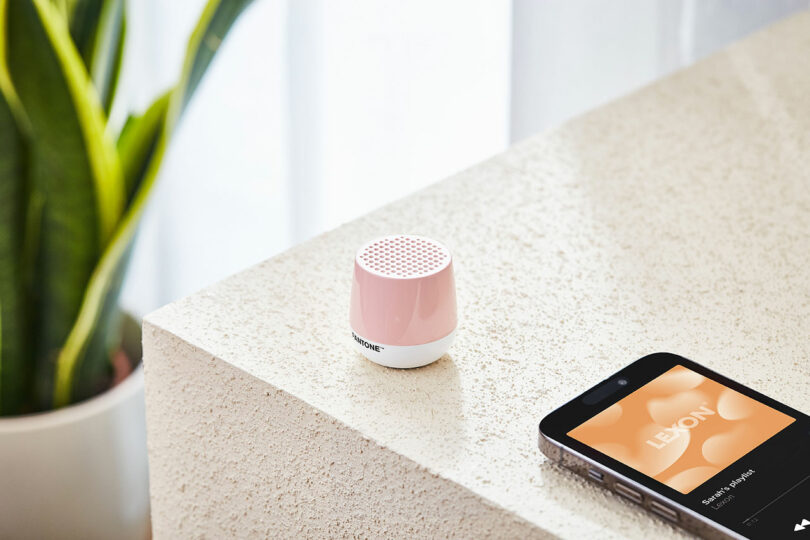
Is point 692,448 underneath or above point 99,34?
underneath

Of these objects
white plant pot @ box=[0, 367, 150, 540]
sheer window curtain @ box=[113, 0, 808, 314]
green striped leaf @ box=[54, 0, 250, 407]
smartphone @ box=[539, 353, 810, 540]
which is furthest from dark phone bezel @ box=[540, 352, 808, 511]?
sheer window curtain @ box=[113, 0, 808, 314]

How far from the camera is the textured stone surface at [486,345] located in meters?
0.48

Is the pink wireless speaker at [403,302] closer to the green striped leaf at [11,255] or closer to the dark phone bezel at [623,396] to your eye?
the dark phone bezel at [623,396]

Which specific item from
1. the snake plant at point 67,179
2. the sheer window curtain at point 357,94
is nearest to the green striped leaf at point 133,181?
the snake plant at point 67,179

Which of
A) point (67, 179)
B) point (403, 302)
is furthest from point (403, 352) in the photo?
point (67, 179)

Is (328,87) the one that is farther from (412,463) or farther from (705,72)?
(412,463)

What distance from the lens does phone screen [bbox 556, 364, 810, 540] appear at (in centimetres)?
43

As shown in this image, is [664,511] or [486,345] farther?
[486,345]

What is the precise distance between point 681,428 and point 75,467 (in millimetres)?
682

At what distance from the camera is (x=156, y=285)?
4.62 feet

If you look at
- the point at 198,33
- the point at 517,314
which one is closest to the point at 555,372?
the point at 517,314

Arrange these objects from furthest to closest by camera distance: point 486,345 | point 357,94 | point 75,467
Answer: point 357,94 < point 75,467 < point 486,345

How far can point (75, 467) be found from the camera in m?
0.96

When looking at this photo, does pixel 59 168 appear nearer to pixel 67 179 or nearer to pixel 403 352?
pixel 67 179
